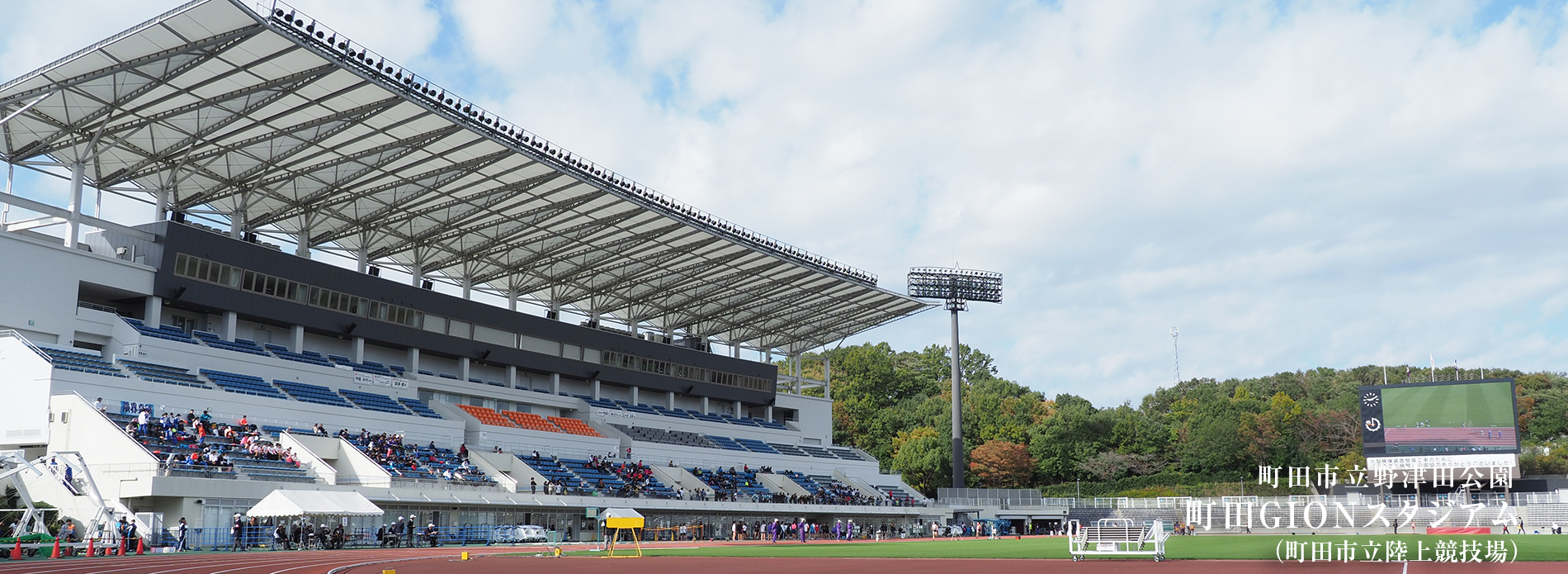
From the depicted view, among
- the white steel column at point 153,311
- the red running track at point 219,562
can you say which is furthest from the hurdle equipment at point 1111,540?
the white steel column at point 153,311

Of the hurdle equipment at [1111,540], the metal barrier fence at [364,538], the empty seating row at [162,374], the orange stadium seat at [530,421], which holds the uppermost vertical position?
the empty seating row at [162,374]

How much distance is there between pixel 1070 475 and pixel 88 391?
70.8 metres

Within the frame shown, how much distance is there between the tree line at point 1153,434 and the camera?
83000 mm

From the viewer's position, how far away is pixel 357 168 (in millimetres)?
46312

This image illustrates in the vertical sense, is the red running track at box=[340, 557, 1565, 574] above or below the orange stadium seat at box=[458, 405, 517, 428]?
below

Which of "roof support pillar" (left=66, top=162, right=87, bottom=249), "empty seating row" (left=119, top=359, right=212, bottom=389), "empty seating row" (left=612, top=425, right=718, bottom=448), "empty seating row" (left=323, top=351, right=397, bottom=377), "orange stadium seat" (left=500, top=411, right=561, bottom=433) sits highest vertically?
"roof support pillar" (left=66, top=162, right=87, bottom=249)

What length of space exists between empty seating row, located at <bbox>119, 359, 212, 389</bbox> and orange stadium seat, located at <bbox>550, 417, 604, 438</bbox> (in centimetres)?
2115

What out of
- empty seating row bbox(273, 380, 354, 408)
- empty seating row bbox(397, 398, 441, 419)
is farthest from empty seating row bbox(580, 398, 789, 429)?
empty seating row bbox(273, 380, 354, 408)

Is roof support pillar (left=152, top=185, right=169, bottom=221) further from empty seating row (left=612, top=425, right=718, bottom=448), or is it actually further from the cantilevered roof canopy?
empty seating row (left=612, top=425, right=718, bottom=448)

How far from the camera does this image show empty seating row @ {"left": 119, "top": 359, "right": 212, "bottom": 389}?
4212 cm

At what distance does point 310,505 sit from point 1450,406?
51335 millimetres

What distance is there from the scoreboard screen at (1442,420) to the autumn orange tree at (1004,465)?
113ft

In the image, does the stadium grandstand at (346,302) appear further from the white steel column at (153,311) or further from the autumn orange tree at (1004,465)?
the autumn orange tree at (1004,465)

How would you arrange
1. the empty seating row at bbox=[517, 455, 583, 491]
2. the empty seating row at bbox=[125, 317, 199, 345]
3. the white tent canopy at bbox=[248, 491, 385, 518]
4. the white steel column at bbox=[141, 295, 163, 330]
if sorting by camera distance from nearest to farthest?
the white tent canopy at bbox=[248, 491, 385, 518]
the empty seating row at bbox=[125, 317, 199, 345]
the white steel column at bbox=[141, 295, 163, 330]
the empty seating row at bbox=[517, 455, 583, 491]
